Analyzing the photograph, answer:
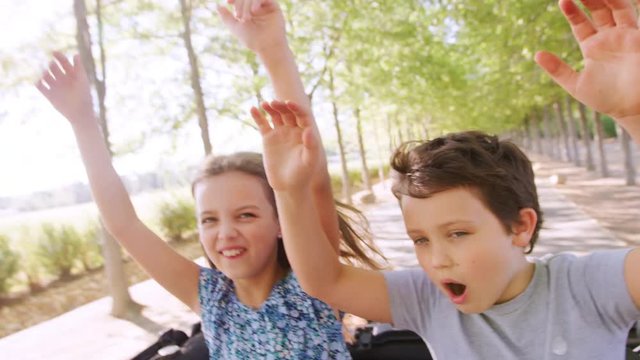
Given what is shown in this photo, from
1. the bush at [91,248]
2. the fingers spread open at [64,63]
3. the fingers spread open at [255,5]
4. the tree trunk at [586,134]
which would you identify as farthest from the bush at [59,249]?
the tree trunk at [586,134]

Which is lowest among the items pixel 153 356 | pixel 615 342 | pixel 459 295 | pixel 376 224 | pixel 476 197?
pixel 376 224

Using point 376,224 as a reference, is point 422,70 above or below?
above

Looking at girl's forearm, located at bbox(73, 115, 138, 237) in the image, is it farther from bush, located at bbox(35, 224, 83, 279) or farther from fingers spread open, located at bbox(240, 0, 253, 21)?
bush, located at bbox(35, 224, 83, 279)

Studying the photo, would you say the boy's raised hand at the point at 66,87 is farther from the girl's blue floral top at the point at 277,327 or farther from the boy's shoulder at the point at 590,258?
the boy's shoulder at the point at 590,258

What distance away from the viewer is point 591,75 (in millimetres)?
1098

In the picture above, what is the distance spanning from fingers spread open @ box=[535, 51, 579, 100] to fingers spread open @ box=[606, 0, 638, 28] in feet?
0.41

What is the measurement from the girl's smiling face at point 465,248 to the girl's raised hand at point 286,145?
266 millimetres

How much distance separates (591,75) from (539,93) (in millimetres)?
15049

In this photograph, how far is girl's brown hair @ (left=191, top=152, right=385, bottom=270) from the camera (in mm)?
1598

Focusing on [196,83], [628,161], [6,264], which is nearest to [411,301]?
[196,83]

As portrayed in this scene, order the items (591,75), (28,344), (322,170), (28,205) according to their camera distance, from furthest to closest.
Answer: (28,205), (28,344), (322,170), (591,75)

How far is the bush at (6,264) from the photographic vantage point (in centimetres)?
733

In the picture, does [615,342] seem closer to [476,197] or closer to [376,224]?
[476,197]

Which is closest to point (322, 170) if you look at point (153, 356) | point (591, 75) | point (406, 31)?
point (591, 75)
